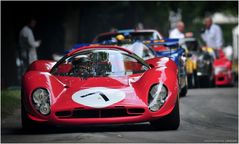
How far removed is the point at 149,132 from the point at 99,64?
1.70 m

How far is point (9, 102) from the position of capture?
1598cm

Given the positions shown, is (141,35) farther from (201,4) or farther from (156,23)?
(156,23)

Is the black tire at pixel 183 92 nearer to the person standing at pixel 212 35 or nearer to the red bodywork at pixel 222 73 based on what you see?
the red bodywork at pixel 222 73

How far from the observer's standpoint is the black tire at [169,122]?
1160 cm

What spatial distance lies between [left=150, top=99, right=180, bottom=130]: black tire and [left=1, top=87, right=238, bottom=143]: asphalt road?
105mm

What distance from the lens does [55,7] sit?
2683 cm

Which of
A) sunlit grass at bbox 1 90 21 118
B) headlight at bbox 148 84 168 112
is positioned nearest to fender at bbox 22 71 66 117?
headlight at bbox 148 84 168 112

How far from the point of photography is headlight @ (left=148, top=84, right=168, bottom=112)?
11.5 m

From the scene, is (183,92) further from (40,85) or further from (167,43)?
(40,85)

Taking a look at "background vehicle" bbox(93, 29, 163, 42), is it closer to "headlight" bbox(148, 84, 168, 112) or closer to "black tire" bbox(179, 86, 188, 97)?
"black tire" bbox(179, 86, 188, 97)

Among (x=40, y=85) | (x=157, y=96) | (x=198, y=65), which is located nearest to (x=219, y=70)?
(x=198, y=65)

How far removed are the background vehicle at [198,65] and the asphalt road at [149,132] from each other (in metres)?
6.43

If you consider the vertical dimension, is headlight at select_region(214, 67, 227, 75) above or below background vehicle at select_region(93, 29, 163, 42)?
below

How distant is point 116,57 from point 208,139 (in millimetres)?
2781
